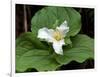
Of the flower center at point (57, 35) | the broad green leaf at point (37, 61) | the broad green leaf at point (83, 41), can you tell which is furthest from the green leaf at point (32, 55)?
the broad green leaf at point (83, 41)

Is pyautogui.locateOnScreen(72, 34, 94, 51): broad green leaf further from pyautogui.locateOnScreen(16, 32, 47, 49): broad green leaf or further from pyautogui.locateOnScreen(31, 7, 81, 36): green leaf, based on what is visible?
pyautogui.locateOnScreen(16, 32, 47, 49): broad green leaf

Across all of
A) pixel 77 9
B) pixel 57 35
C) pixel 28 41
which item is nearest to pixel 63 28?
pixel 57 35

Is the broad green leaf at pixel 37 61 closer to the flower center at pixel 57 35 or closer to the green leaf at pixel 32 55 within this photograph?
the green leaf at pixel 32 55

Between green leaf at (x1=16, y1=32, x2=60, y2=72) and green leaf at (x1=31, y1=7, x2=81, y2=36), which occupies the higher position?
green leaf at (x1=31, y1=7, x2=81, y2=36)

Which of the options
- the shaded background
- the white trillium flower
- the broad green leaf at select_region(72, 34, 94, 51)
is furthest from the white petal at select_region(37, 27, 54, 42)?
the broad green leaf at select_region(72, 34, 94, 51)
